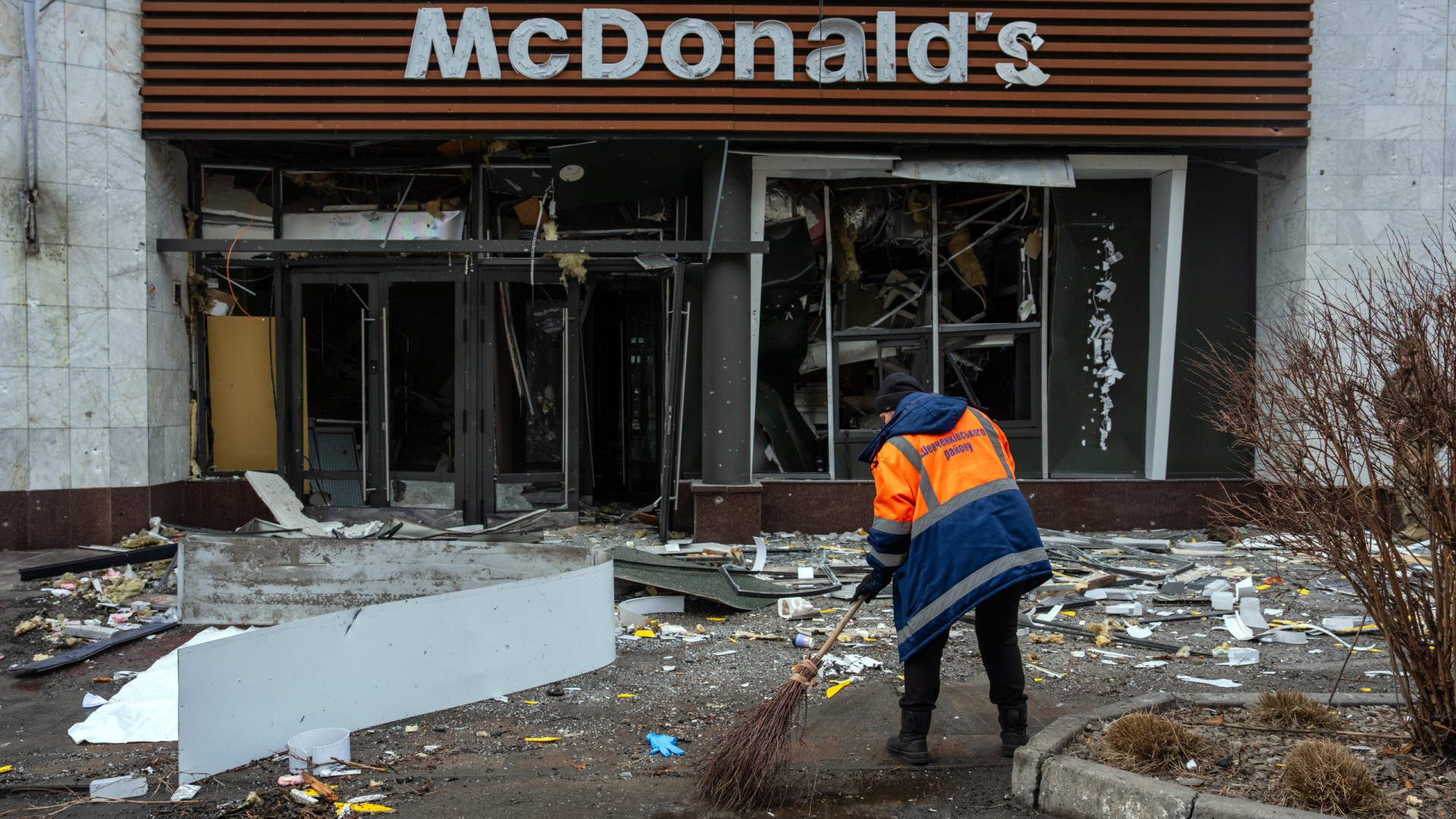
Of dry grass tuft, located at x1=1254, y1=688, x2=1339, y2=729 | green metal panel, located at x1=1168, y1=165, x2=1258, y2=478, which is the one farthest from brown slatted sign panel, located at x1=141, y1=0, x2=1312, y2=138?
dry grass tuft, located at x1=1254, y1=688, x2=1339, y2=729

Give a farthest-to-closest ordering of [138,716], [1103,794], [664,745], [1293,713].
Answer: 1. [138,716]
2. [664,745]
3. [1293,713]
4. [1103,794]

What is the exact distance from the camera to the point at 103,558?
7387 mm

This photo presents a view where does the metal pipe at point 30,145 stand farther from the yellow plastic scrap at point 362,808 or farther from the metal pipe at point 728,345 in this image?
the yellow plastic scrap at point 362,808

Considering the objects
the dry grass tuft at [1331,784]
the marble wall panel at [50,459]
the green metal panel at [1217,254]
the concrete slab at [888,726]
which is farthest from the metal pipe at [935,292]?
the marble wall panel at [50,459]

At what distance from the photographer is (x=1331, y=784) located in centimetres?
321

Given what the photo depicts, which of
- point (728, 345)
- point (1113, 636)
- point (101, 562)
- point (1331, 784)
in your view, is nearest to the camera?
point (1331, 784)

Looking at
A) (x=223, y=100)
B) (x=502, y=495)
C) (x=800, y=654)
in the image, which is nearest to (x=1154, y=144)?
(x=800, y=654)

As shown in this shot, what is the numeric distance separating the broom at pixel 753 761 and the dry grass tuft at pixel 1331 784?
1.71 m

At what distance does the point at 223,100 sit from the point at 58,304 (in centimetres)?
232

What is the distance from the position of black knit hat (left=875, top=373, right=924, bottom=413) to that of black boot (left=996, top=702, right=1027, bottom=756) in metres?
1.39

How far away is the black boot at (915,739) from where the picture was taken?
4.12 m

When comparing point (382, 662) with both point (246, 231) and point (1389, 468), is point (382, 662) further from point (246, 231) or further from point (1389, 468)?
point (246, 231)

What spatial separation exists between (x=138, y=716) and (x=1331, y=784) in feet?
16.2

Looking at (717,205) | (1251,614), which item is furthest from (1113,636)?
(717,205)
